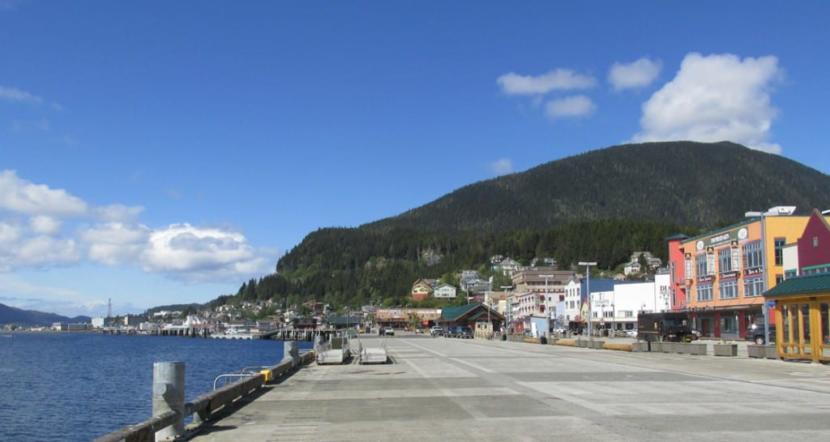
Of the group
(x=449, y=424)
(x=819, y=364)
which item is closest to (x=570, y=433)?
(x=449, y=424)

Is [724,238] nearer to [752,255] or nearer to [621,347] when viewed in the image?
[752,255]

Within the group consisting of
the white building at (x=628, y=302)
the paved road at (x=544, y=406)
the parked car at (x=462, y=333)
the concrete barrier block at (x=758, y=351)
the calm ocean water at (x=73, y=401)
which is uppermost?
the white building at (x=628, y=302)

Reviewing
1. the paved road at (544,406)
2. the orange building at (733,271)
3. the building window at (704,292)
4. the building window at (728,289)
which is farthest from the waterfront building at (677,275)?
the paved road at (544,406)

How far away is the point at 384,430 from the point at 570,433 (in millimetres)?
4143

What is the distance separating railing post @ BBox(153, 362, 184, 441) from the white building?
121 meters

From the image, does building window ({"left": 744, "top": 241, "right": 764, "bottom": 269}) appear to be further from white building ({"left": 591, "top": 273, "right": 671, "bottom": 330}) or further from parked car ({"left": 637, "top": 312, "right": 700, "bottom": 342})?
white building ({"left": 591, "top": 273, "right": 671, "bottom": 330})

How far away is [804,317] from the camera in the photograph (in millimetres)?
40438

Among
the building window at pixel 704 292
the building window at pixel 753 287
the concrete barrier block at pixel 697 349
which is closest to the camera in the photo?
the concrete barrier block at pixel 697 349

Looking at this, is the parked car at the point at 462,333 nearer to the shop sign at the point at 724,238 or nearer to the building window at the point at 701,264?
the building window at the point at 701,264

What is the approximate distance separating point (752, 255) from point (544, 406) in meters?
69.6

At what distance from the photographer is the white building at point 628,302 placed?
5241 inches

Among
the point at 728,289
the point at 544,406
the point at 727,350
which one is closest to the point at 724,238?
the point at 728,289

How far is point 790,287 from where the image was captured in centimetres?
4147

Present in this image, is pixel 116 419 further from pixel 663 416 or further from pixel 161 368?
pixel 663 416
